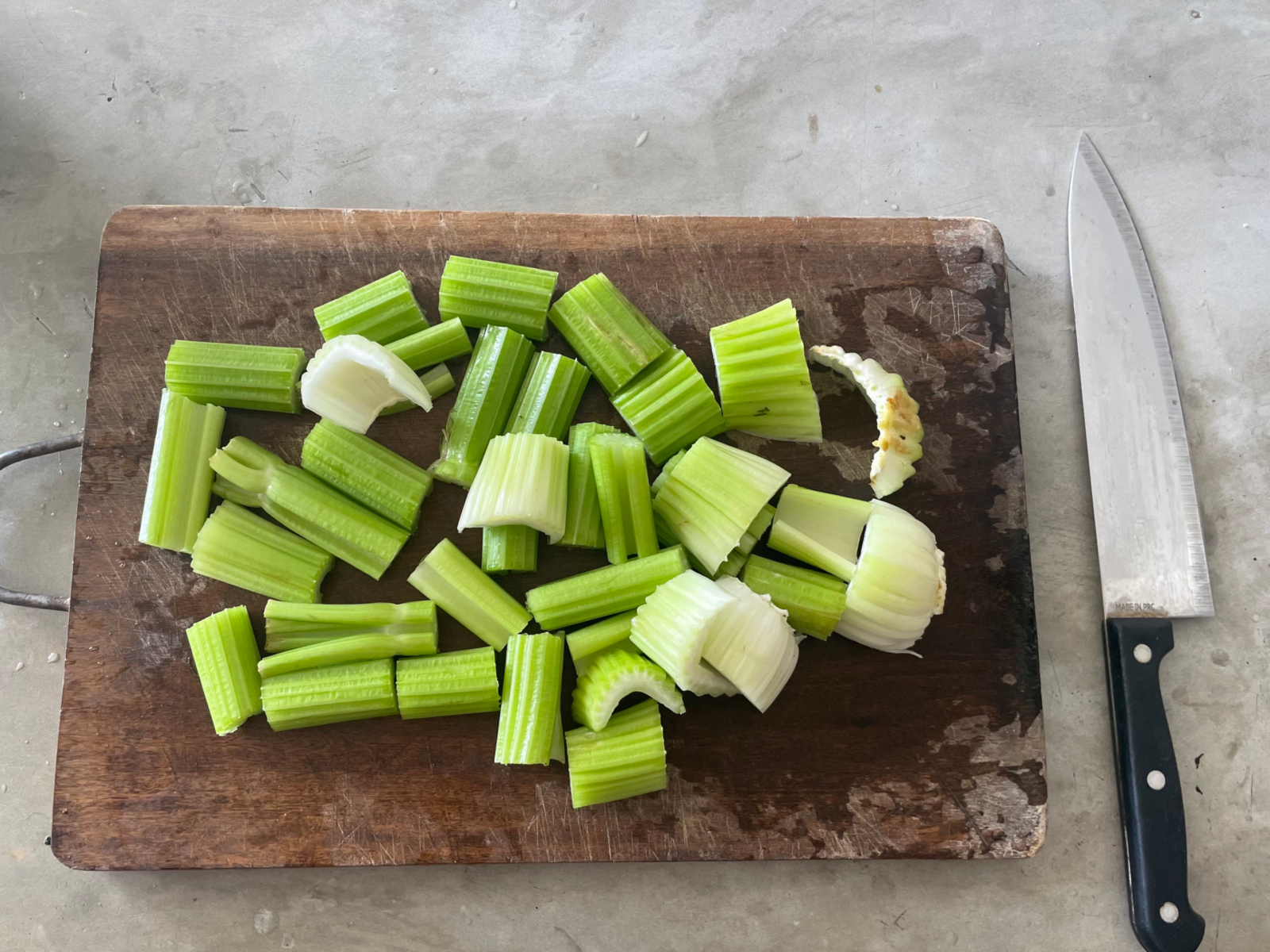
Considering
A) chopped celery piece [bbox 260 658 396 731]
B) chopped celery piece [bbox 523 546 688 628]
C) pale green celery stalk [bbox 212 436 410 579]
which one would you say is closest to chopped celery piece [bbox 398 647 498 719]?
chopped celery piece [bbox 260 658 396 731]

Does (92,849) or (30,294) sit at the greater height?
(30,294)

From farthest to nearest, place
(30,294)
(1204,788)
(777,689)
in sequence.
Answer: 1. (30,294)
2. (1204,788)
3. (777,689)

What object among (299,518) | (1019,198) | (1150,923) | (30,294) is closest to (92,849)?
(299,518)

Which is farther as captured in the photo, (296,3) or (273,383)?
(296,3)

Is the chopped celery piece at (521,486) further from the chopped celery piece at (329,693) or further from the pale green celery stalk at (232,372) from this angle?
the pale green celery stalk at (232,372)

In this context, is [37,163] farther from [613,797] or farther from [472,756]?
[613,797]

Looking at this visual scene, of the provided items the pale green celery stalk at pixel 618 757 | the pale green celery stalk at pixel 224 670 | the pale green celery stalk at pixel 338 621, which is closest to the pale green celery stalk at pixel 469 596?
the pale green celery stalk at pixel 338 621

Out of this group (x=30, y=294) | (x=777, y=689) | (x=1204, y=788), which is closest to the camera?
(x=777, y=689)
